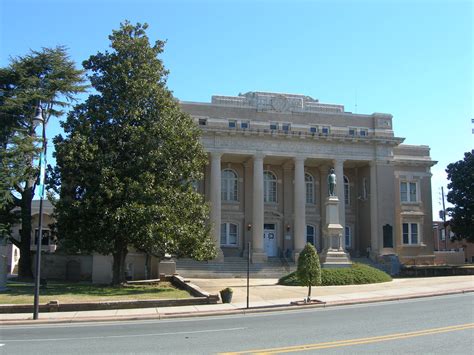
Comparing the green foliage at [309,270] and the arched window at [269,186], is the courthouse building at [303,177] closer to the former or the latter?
the arched window at [269,186]

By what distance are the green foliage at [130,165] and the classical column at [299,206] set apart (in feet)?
56.7

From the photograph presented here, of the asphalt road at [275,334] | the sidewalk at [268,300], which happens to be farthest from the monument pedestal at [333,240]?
the asphalt road at [275,334]

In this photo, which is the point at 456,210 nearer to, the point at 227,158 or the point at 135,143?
the point at 227,158

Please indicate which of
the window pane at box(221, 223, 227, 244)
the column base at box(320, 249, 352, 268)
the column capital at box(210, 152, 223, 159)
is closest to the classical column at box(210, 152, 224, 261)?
the column capital at box(210, 152, 223, 159)

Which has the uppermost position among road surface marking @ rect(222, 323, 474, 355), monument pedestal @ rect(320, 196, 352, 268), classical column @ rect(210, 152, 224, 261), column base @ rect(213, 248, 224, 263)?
classical column @ rect(210, 152, 224, 261)

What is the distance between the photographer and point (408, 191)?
166 feet

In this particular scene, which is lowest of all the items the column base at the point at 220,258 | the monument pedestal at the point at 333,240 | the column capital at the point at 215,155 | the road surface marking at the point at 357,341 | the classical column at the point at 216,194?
the road surface marking at the point at 357,341

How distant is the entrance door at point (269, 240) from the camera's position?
1882 inches

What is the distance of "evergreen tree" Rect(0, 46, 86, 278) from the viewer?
32375mm

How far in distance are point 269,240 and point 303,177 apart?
22.5ft

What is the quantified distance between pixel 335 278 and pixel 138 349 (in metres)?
19.5

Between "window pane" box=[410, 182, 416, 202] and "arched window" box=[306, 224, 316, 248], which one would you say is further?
"window pane" box=[410, 182, 416, 202]

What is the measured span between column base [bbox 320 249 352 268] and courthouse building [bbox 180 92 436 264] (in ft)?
37.5

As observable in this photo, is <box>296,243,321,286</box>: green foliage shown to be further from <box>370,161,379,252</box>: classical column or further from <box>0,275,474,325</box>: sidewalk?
<box>370,161,379,252</box>: classical column
